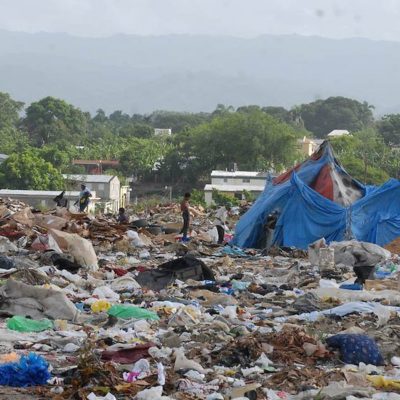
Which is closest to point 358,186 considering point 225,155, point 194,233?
point 194,233

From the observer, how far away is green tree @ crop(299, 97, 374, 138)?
106 meters

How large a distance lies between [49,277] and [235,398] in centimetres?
550

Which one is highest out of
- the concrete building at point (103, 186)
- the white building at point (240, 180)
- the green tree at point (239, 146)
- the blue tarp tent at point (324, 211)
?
the green tree at point (239, 146)

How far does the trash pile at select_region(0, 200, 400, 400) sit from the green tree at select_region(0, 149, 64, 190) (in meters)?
34.4

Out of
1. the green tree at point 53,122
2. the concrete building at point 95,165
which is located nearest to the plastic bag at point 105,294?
the concrete building at point 95,165

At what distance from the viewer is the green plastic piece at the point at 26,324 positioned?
820 centimetres

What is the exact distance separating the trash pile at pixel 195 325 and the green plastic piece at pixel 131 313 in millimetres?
20

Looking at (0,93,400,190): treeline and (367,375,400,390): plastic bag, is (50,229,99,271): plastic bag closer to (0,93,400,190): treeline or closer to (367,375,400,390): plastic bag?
(367,375,400,390): plastic bag

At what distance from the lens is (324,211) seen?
1791 cm

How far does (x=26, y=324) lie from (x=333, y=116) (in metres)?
101

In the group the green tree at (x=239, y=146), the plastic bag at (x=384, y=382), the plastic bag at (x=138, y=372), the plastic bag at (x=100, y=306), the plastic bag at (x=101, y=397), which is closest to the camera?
the plastic bag at (x=101, y=397)

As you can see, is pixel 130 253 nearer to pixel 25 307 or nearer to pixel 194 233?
pixel 194 233

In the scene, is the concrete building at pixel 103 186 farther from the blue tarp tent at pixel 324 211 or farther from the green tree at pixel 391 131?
the green tree at pixel 391 131

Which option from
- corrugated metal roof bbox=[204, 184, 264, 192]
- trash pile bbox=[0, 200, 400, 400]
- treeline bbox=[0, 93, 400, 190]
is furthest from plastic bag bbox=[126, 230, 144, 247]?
treeline bbox=[0, 93, 400, 190]
